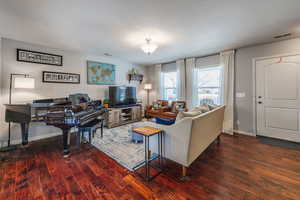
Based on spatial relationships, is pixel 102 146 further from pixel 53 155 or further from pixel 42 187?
pixel 42 187

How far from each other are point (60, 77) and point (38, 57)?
2.22ft

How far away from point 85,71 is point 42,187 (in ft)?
11.1

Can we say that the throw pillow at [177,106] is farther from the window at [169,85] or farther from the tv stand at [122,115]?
the tv stand at [122,115]

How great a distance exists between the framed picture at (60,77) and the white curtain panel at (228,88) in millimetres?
4699

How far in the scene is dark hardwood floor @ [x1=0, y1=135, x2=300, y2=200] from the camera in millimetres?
1569

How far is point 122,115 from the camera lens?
466 cm

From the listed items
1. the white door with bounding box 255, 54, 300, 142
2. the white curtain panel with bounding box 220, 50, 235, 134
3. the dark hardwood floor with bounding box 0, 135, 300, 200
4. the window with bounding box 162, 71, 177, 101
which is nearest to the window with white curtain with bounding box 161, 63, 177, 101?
the window with bounding box 162, 71, 177, 101

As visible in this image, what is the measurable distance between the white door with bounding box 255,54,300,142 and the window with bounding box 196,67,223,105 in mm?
979

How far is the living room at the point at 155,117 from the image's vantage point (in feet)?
5.82

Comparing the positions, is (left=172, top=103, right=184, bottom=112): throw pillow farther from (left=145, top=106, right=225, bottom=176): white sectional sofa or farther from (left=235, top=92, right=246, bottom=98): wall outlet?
(left=145, top=106, right=225, bottom=176): white sectional sofa

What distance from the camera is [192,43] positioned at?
3311 mm

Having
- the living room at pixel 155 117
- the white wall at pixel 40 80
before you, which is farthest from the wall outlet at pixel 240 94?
the white wall at pixel 40 80

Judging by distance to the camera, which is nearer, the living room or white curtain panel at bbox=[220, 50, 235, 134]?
the living room

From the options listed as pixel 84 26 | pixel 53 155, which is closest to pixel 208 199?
pixel 53 155
